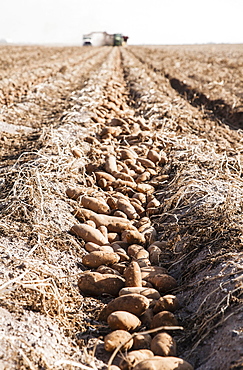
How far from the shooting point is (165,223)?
346 centimetres

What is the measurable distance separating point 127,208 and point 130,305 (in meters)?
1.40

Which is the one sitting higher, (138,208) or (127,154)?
(127,154)

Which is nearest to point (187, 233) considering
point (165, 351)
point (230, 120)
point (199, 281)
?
point (199, 281)

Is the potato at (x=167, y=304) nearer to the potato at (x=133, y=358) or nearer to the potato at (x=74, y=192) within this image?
the potato at (x=133, y=358)

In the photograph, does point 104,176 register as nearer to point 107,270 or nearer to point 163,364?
point 107,270

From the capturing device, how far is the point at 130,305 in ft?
7.43

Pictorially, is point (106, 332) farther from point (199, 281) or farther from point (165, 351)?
point (199, 281)

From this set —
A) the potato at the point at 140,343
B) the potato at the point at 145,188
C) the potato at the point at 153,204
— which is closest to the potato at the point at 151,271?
the potato at the point at 140,343

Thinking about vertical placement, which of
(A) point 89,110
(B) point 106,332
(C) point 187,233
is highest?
(A) point 89,110

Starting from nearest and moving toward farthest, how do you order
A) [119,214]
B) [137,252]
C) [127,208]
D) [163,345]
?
[163,345] → [137,252] → [119,214] → [127,208]

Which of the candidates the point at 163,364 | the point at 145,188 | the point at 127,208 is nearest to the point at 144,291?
the point at 163,364

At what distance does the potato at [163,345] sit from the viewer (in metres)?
2.02

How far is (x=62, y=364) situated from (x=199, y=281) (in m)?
1.02

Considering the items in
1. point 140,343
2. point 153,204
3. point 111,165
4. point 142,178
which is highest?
point 111,165
